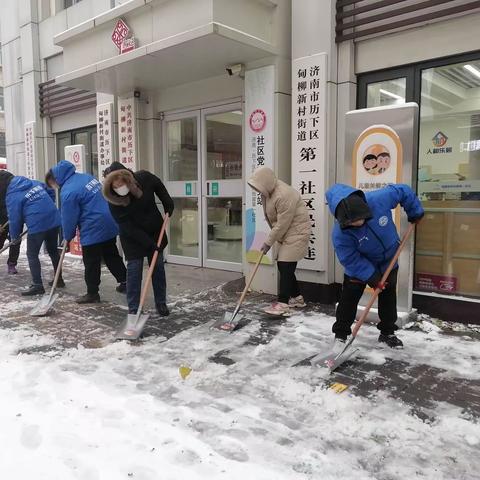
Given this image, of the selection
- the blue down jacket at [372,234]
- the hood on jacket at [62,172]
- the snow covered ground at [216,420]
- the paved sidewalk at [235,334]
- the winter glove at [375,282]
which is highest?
the hood on jacket at [62,172]

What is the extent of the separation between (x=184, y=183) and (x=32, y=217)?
242 cm

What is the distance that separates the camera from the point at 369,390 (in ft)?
10.7

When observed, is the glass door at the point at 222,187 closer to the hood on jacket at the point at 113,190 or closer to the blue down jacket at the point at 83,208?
the blue down jacket at the point at 83,208

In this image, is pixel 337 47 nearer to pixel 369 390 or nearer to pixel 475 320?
pixel 475 320

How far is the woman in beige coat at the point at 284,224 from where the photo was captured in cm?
491

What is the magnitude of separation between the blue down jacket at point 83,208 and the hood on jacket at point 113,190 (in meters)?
1.13

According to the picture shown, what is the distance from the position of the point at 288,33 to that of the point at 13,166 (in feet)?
28.8

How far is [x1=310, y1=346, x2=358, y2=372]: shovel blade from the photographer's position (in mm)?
3569

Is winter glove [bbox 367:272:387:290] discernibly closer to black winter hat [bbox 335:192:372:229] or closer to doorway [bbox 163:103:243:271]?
black winter hat [bbox 335:192:372:229]

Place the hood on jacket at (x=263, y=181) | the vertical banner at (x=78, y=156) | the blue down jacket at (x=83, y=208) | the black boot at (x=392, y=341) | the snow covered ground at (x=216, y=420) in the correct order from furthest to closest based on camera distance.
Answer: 1. the vertical banner at (x=78, y=156)
2. the blue down jacket at (x=83, y=208)
3. the hood on jacket at (x=263, y=181)
4. the black boot at (x=392, y=341)
5. the snow covered ground at (x=216, y=420)

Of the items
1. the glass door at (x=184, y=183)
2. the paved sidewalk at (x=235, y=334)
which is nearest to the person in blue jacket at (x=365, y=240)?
the paved sidewalk at (x=235, y=334)

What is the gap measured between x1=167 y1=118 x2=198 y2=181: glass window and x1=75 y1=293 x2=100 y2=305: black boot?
2642 mm

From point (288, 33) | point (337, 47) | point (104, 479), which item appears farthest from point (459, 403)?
point (288, 33)

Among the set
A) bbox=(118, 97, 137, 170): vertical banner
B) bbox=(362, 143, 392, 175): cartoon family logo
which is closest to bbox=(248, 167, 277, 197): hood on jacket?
bbox=(362, 143, 392, 175): cartoon family logo
